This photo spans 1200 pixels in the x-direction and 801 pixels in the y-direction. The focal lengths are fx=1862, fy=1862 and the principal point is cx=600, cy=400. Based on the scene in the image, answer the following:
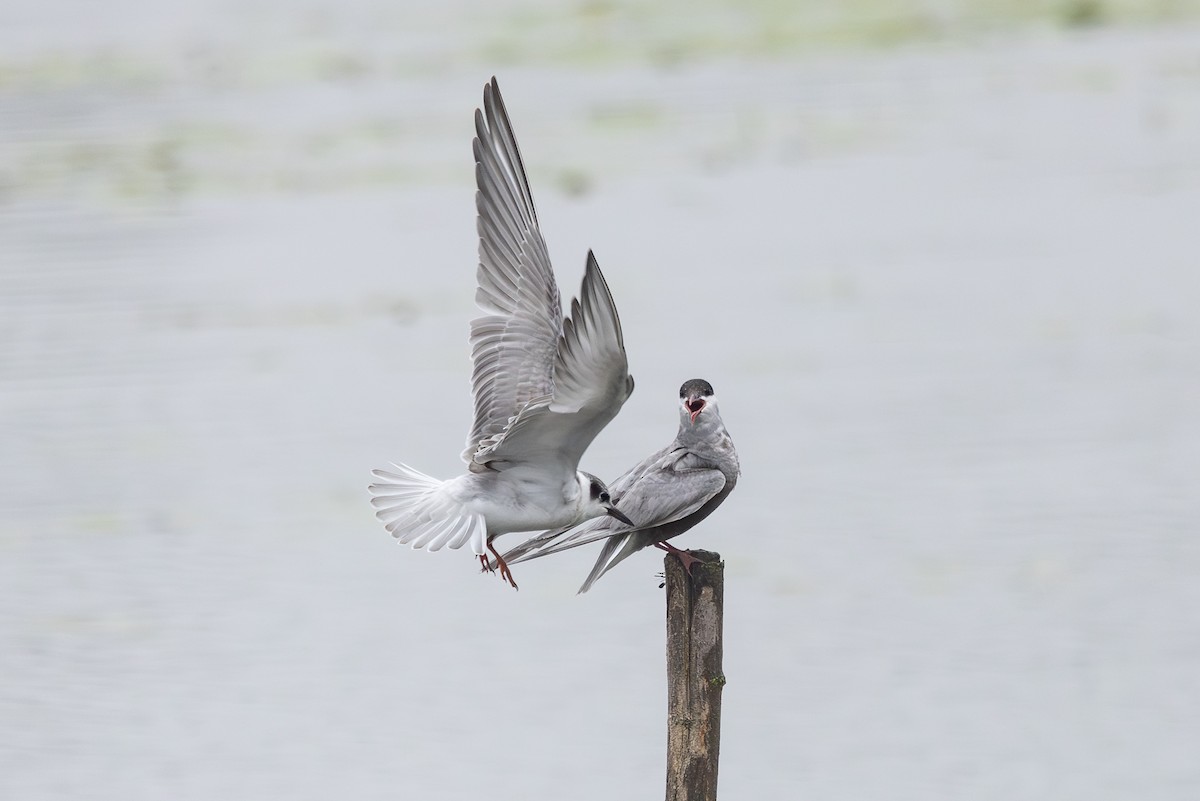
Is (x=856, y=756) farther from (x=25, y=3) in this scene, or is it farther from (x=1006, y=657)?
(x=25, y=3)

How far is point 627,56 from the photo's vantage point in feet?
64.7

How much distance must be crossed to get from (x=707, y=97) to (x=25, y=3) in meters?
9.52

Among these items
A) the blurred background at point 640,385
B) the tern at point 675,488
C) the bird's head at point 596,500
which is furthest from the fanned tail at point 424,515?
the blurred background at point 640,385

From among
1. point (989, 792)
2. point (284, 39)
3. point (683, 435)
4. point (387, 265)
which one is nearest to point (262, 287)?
point (387, 265)

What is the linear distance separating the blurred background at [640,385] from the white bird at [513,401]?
8.06 feet

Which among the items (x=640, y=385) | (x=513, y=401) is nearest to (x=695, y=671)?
(x=513, y=401)

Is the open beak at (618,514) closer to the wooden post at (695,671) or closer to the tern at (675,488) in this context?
the tern at (675,488)

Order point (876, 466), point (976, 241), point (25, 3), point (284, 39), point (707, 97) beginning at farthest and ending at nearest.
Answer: point (25, 3) < point (284, 39) < point (707, 97) < point (976, 241) < point (876, 466)

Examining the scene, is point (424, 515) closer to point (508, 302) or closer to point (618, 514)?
point (618, 514)

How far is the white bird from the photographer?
5.08 meters

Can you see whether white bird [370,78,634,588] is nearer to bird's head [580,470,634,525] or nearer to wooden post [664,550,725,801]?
bird's head [580,470,634,525]

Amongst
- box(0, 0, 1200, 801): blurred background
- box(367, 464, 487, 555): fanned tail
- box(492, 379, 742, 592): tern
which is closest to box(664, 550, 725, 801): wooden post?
box(492, 379, 742, 592): tern

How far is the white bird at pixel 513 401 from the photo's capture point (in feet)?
16.7

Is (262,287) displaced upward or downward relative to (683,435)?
upward
